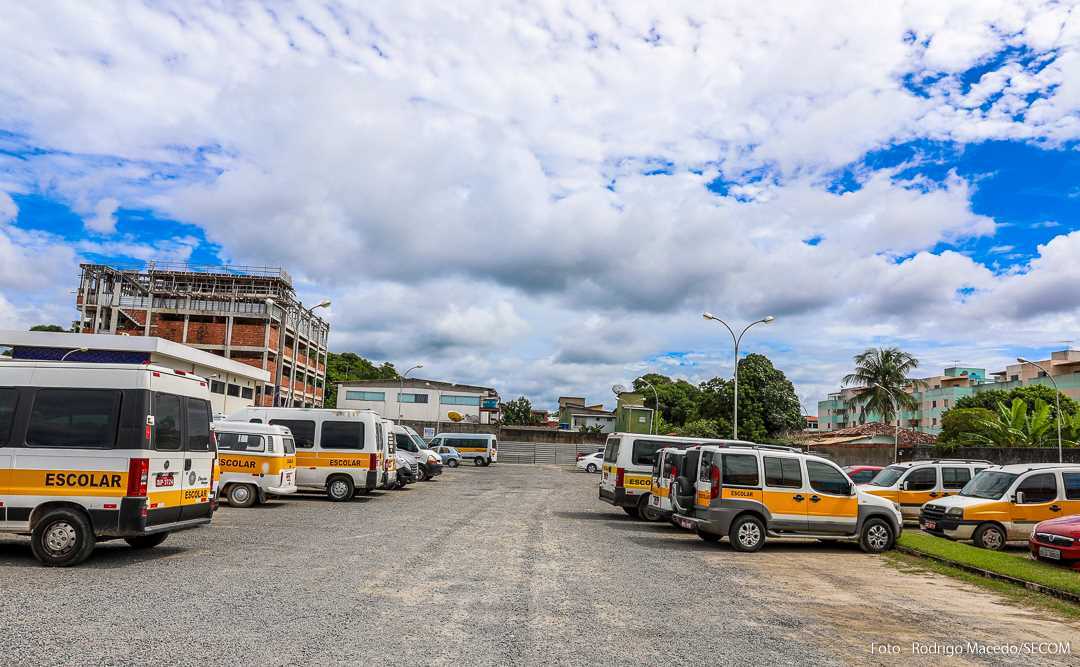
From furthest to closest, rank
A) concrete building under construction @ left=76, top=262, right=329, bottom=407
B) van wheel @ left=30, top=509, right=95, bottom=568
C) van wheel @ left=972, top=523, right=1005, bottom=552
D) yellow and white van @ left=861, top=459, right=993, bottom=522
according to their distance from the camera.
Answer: concrete building under construction @ left=76, top=262, right=329, bottom=407, yellow and white van @ left=861, top=459, right=993, bottom=522, van wheel @ left=972, top=523, right=1005, bottom=552, van wheel @ left=30, top=509, right=95, bottom=568

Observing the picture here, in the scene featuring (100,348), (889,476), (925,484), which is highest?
(100,348)

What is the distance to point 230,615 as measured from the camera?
7.24 meters

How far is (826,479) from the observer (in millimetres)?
14250

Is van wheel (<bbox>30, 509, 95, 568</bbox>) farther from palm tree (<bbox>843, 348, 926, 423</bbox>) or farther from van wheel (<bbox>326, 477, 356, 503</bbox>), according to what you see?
palm tree (<bbox>843, 348, 926, 423</bbox>)

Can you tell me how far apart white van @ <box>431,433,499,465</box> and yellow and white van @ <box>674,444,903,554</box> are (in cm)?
4563

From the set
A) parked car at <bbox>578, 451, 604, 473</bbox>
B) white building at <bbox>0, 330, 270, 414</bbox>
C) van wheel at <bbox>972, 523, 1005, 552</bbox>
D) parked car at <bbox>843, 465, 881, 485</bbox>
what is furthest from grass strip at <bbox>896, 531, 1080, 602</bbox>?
parked car at <bbox>578, 451, 604, 473</bbox>

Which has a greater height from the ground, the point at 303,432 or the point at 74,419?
the point at 74,419

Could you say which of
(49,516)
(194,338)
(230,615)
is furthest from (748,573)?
(194,338)

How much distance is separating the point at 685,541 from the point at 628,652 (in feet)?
28.7

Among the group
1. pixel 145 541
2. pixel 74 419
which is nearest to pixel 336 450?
pixel 145 541

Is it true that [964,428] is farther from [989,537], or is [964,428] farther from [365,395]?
[365,395]

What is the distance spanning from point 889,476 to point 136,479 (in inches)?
685

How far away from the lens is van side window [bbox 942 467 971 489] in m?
19.7

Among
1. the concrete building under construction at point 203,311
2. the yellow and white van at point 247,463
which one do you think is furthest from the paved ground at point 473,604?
the concrete building under construction at point 203,311
